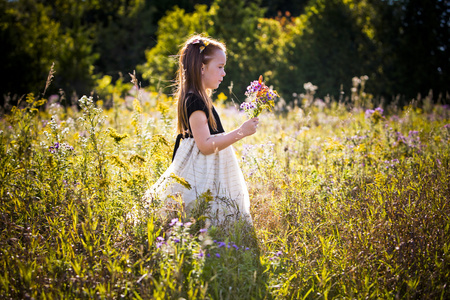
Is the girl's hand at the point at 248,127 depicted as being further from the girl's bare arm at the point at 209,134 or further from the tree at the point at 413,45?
the tree at the point at 413,45

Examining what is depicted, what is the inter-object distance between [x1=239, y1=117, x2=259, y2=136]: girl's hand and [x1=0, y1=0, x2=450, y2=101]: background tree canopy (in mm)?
5954

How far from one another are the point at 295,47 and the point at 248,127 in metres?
8.49

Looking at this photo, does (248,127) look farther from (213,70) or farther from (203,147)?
(213,70)

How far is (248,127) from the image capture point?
2.62 meters

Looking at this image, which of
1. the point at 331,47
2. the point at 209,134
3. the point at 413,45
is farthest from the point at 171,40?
the point at 209,134

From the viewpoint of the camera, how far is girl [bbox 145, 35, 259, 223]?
104 inches

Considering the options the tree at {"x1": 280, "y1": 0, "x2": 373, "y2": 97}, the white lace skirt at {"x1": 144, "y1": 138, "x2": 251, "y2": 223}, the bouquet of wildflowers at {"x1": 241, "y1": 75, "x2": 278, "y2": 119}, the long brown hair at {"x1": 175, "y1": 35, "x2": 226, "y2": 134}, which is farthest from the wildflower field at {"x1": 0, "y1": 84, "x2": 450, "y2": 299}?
the tree at {"x1": 280, "y1": 0, "x2": 373, "y2": 97}

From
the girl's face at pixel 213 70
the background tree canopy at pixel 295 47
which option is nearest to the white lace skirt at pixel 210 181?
the girl's face at pixel 213 70

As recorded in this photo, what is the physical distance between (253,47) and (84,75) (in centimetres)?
482

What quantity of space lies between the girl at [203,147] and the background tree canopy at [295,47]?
5.49 m

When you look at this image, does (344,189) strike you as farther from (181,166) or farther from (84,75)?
(84,75)

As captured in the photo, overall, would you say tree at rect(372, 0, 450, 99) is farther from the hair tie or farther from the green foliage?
the hair tie

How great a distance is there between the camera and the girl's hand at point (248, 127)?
8.54 feet

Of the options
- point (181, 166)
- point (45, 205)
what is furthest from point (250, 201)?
point (45, 205)
